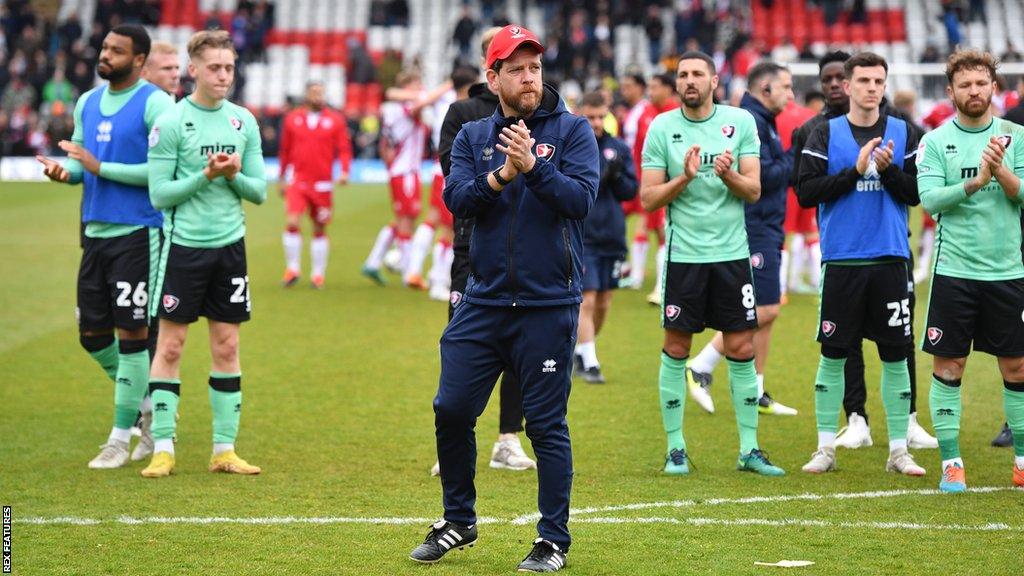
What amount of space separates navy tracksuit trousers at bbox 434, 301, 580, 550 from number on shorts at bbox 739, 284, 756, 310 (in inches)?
85.6

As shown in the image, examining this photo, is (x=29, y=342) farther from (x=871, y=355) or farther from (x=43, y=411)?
(x=871, y=355)

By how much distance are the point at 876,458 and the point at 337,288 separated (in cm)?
999

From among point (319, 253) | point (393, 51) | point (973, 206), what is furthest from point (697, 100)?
point (393, 51)

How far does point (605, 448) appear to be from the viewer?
8.70m

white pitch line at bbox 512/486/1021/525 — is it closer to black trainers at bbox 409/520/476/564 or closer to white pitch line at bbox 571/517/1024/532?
white pitch line at bbox 571/517/1024/532

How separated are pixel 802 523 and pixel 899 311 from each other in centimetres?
163

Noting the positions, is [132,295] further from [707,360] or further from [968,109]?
[968,109]

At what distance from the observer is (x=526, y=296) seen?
19.2ft

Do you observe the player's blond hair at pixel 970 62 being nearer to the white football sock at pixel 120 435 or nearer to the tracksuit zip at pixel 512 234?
the tracksuit zip at pixel 512 234

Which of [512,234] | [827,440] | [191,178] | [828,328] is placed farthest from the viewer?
[827,440]

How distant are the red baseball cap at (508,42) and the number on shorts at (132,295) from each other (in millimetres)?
3214

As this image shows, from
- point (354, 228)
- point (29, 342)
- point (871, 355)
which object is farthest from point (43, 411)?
point (354, 228)

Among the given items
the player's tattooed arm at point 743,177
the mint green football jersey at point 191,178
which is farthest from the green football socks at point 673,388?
the mint green football jersey at point 191,178

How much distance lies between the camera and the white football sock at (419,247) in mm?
16703
